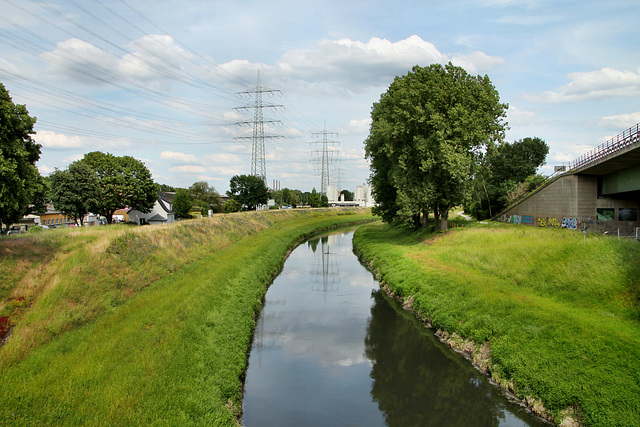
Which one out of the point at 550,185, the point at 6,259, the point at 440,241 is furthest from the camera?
the point at 550,185

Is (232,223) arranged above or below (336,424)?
above

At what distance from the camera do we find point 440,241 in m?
34.3

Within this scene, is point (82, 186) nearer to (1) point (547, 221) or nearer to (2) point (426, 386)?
(2) point (426, 386)

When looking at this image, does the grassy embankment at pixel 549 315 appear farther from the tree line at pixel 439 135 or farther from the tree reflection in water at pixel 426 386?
the tree line at pixel 439 135

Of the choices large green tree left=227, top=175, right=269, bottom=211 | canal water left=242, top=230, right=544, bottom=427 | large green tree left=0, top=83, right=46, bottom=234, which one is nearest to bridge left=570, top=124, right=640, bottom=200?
canal water left=242, top=230, right=544, bottom=427


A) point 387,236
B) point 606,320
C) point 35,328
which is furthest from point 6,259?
point 387,236

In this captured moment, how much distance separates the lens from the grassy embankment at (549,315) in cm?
1107

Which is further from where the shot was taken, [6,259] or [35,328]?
[6,259]

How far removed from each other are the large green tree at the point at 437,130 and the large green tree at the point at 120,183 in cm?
3601

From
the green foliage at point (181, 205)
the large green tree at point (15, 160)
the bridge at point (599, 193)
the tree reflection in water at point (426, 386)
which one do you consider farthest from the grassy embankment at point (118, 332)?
the green foliage at point (181, 205)

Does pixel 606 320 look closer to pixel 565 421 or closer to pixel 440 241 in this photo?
pixel 565 421

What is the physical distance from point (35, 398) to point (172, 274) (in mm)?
Result: 14540

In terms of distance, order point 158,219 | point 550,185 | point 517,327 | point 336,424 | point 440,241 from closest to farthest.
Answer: point 336,424
point 517,327
point 440,241
point 550,185
point 158,219

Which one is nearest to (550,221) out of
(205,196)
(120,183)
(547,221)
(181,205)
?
(547,221)
